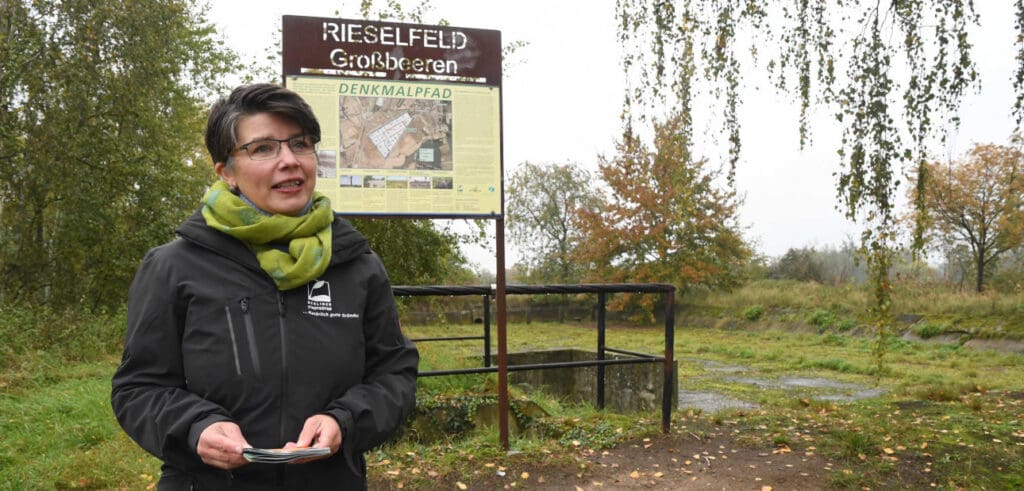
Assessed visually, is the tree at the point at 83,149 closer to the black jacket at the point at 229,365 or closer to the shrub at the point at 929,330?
the black jacket at the point at 229,365

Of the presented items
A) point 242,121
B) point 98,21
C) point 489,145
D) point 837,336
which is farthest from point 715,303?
point 242,121

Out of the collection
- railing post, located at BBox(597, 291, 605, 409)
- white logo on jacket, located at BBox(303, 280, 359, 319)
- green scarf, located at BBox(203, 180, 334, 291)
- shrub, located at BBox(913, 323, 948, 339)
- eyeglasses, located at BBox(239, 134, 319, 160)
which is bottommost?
shrub, located at BBox(913, 323, 948, 339)

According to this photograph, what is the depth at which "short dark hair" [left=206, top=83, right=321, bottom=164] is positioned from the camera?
1.76 meters

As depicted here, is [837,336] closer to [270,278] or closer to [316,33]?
[316,33]

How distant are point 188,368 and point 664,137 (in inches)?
151

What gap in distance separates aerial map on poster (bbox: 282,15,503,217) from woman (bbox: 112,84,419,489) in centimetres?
257

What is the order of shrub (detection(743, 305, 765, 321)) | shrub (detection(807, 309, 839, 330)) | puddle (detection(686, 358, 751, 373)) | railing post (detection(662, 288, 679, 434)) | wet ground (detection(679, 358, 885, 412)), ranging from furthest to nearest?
shrub (detection(743, 305, 765, 321)) < shrub (detection(807, 309, 839, 330)) < puddle (detection(686, 358, 751, 373)) < wet ground (detection(679, 358, 885, 412)) < railing post (detection(662, 288, 679, 434))

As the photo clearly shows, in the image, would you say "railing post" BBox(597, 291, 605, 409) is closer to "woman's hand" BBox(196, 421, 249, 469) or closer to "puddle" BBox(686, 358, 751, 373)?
"woman's hand" BBox(196, 421, 249, 469)

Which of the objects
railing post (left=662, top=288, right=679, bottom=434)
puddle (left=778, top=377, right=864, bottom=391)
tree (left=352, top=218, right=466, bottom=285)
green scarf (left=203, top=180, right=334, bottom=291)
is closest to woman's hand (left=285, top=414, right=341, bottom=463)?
green scarf (left=203, top=180, right=334, bottom=291)

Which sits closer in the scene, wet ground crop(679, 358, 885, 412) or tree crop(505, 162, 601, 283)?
wet ground crop(679, 358, 885, 412)

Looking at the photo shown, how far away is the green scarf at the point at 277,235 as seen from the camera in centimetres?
165

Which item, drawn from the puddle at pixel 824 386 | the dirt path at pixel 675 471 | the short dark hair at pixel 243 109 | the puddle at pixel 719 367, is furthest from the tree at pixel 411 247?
the short dark hair at pixel 243 109

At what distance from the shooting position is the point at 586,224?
26.3 meters

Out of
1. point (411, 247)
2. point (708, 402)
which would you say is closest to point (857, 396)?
point (708, 402)
